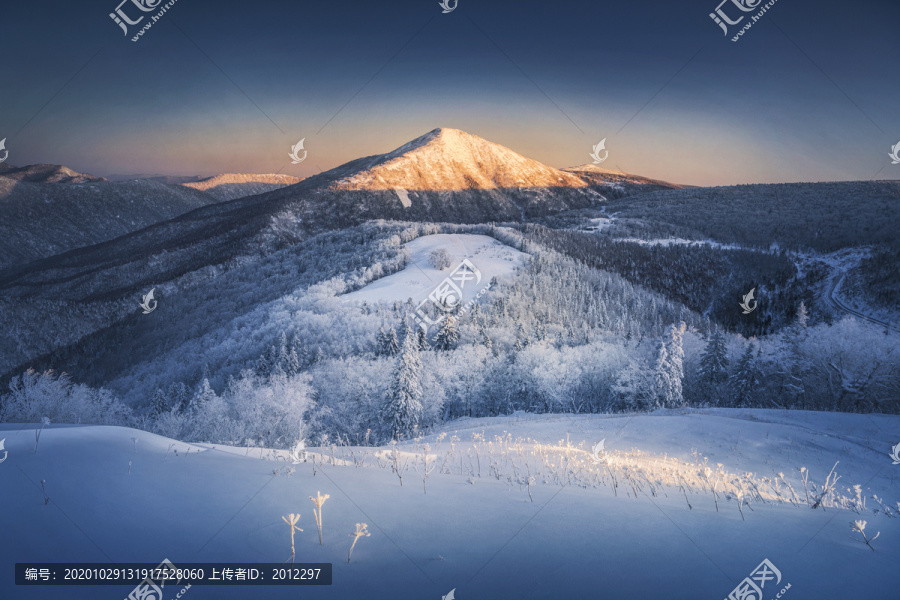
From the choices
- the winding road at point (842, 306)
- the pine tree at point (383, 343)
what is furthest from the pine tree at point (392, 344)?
the winding road at point (842, 306)

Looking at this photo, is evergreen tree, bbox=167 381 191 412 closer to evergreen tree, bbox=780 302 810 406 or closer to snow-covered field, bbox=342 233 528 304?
snow-covered field, bbox=342 233 528 304

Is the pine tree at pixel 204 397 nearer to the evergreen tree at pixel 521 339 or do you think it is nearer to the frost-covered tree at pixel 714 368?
the evergreen tree at pixel 521 339

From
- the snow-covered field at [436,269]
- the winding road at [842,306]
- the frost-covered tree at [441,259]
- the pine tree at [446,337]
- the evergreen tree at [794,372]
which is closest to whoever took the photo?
the evergreen tree at [794,372]

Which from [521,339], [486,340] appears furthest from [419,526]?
[486,340]

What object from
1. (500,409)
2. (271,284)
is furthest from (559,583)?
(271,284)

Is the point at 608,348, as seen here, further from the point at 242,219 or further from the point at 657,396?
the point at 242,219

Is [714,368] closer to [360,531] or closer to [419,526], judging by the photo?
[419,526]
